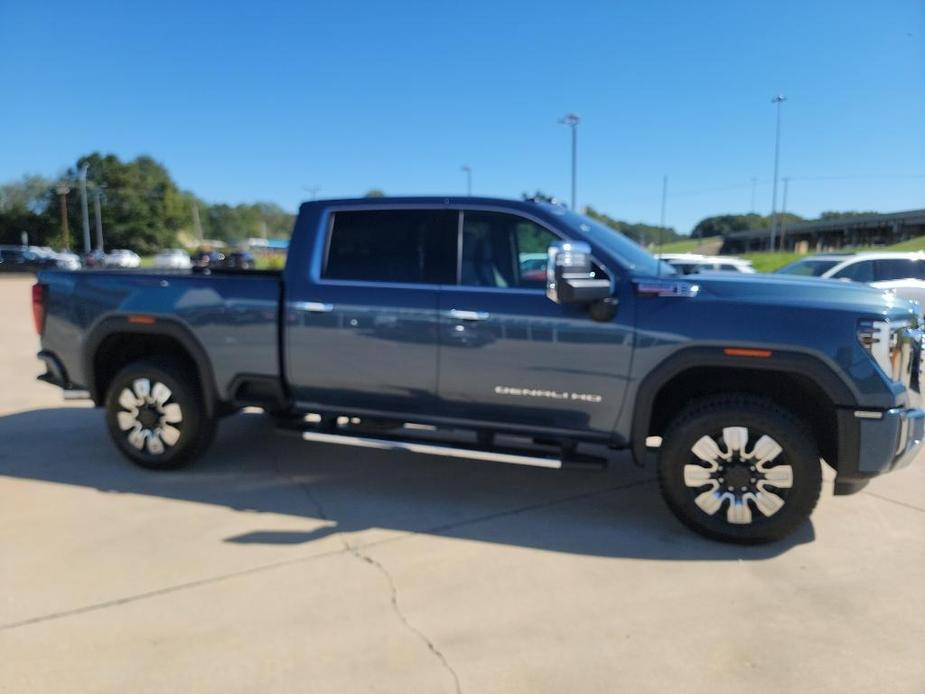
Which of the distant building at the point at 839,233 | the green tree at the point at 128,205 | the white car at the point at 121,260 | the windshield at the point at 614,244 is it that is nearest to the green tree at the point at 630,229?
the windshield at the point at 614,244

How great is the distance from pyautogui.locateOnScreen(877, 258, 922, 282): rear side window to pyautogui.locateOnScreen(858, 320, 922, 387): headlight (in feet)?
27.6

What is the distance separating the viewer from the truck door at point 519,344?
3.70m

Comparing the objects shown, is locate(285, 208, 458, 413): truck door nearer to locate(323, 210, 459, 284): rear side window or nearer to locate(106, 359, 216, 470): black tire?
locate(323, 210, 459, 284): rear side window

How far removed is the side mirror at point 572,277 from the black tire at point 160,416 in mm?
2635

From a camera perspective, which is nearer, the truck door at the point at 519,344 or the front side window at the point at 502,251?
the truck door at the point at 519,344

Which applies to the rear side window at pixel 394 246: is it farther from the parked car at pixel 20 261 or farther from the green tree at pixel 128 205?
the green tree at pixel 128 205

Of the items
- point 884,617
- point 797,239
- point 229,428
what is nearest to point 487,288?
point 884,617

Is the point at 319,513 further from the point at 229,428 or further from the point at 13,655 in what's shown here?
the point at 229,428

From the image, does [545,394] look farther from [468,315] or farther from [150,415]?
[150,415]

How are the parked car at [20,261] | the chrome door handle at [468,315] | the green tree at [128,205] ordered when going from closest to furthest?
the chrome door handle at [468,315] < the parked car at [20,261] < the green tree at [128,205]

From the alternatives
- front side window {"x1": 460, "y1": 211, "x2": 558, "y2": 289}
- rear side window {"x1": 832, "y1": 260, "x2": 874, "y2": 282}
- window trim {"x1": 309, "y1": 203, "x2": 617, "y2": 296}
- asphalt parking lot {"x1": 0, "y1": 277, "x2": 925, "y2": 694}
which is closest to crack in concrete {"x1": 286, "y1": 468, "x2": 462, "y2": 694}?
asphalt parking lot {"x1": 0, "y1": 277, "x2": 925, "y2": 694}

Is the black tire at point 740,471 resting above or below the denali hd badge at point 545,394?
below

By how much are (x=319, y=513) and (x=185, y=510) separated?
2.73 ft

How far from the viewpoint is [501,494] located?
443cm
